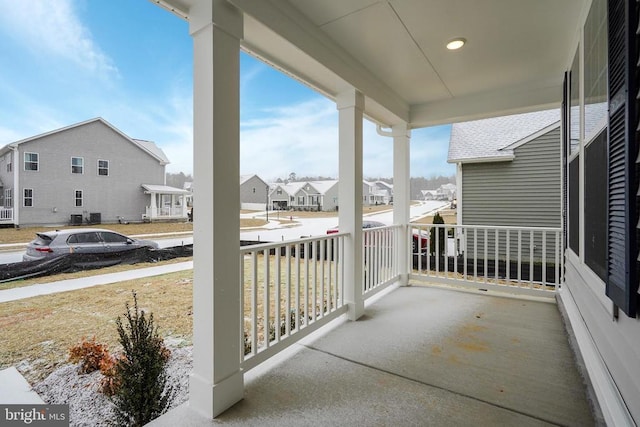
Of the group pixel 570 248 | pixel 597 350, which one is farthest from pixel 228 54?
pixel 570 248

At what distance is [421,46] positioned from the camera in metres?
2.72

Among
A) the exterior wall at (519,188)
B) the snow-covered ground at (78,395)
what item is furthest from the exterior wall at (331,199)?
the exterior wall at (519,188)

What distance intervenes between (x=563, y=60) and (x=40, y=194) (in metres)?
4.18

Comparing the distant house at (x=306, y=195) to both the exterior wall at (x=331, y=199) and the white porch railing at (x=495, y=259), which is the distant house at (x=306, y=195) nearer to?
the exterior wall at (x=331, y=199)

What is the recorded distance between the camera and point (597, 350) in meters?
1.89

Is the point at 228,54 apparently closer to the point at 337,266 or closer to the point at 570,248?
the point at 337,266

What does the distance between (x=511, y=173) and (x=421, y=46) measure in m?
4.23

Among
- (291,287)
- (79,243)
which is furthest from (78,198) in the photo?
(291,287)

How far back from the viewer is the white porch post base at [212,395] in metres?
1.74

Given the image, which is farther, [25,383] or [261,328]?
[261,328]

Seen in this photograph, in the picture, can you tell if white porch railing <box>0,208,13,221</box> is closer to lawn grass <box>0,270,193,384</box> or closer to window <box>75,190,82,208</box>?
window <box>75,190,82,208</box>

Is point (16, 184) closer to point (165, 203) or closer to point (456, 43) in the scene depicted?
point (165, 203)

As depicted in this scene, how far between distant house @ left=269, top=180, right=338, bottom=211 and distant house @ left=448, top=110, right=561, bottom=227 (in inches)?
155

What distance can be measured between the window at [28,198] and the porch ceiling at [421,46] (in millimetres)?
1209
